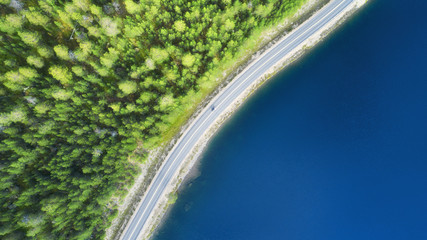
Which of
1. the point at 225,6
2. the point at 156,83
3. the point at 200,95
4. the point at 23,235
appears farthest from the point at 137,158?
the point at 225,6

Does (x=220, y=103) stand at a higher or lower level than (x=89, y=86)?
lower

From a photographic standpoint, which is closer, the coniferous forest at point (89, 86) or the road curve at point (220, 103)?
the coniferous forest at point (89, 86)

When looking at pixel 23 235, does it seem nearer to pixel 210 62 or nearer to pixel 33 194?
pixel 33 194

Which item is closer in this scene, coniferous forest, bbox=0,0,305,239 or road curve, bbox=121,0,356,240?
coniferous forest, bbox=0,0,305,239

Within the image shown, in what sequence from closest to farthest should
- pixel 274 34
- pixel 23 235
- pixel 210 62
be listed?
1. pixel 23 235
2. pixel 210 62
3. pixel 274 34

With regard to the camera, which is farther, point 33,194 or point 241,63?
point 241,63
